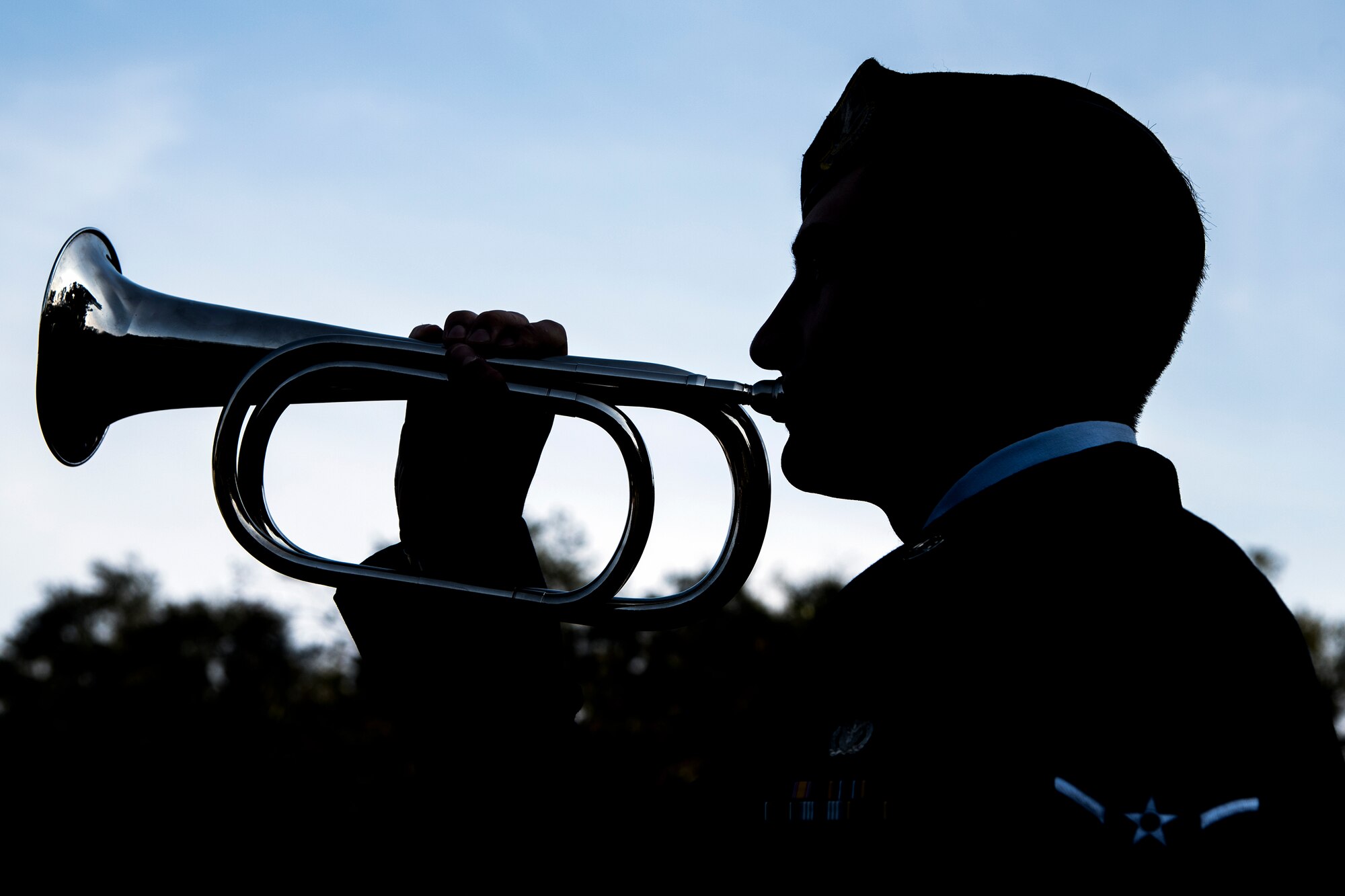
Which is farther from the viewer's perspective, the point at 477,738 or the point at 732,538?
the point at 732,538

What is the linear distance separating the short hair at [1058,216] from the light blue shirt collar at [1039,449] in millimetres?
80

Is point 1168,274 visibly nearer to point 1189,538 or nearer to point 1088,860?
point 1189,538

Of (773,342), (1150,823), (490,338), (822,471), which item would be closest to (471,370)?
(490,338)

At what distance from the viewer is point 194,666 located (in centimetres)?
2517

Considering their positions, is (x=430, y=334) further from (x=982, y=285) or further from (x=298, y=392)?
(x=982, y=285)

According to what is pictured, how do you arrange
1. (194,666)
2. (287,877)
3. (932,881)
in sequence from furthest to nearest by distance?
(194,666), (287,877), (932,881)

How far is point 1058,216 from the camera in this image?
206 centimetres

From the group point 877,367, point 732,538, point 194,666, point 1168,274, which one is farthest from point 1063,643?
point 194,666

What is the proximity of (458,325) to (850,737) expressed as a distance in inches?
53.7

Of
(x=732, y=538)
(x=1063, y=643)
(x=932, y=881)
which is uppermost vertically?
(x=732, y=538)

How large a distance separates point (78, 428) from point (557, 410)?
1.30 metres

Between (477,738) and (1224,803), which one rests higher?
(477,738)

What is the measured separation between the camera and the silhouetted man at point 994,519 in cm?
123

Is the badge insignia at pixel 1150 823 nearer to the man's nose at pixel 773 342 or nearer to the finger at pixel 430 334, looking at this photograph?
the man's nose at pixel 773 342
